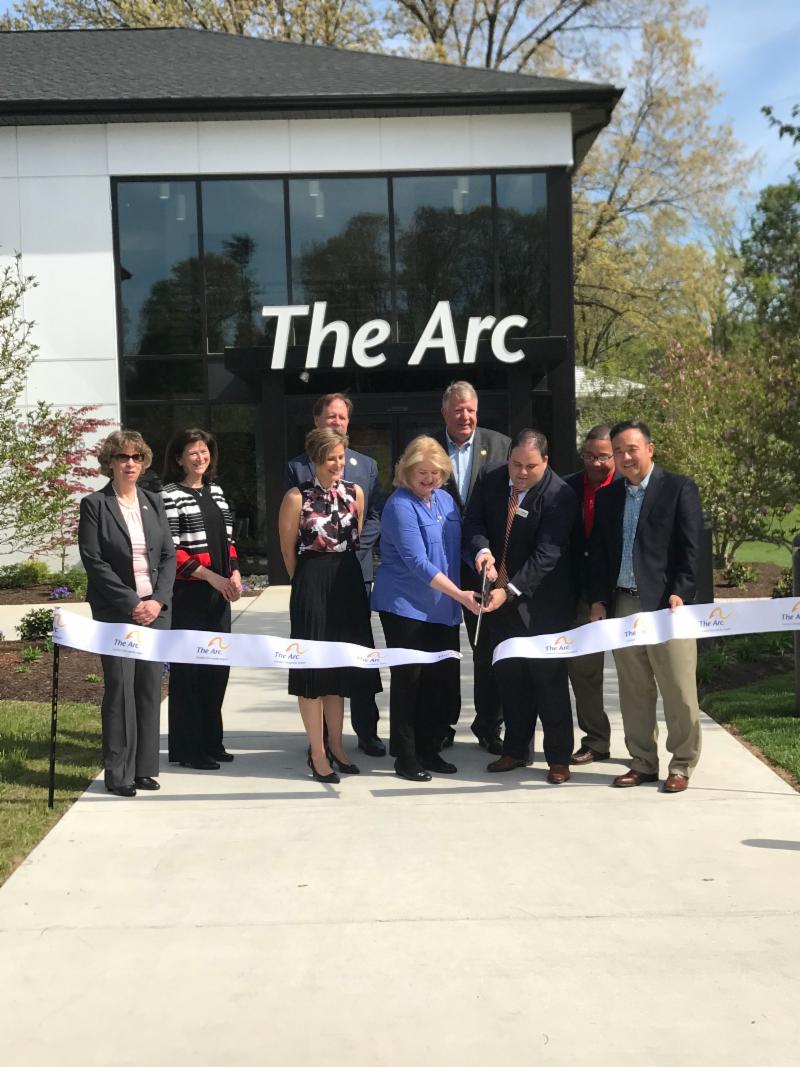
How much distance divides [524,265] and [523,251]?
0.22 metres

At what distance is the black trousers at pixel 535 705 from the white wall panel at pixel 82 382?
1309 cm

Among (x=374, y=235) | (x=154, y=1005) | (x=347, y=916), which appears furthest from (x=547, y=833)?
(x=374, y=235)

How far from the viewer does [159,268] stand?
1814 centimetres

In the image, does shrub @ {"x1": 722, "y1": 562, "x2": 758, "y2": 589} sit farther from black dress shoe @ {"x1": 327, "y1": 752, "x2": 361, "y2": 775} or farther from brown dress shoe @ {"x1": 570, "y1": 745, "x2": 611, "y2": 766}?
black dress shoe @ {"x1": 327, "y1": 752, "x2": 361, "y2": 775}

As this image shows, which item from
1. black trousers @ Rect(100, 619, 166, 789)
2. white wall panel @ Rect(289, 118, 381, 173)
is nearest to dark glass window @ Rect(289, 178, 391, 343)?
white wall panel @ Rect(289, 118, 381, 173)

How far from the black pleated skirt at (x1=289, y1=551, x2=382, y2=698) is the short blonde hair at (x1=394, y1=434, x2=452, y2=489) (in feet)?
1.91

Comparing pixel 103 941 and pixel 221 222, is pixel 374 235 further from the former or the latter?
pixel 103 941

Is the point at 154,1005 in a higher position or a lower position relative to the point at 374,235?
lower

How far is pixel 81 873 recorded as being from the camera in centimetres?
496

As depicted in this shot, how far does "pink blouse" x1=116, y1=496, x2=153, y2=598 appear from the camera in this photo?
6258 mm

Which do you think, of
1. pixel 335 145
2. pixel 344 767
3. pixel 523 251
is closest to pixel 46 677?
pixel 344 767

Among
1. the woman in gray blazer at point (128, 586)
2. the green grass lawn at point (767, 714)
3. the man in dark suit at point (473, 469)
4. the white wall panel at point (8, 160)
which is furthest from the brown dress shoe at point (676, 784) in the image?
the white wall panel at point (8, 160)

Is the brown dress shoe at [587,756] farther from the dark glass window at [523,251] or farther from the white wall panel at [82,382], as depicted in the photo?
the white wall panel at [82,382]

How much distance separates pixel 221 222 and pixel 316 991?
15.8 metres
